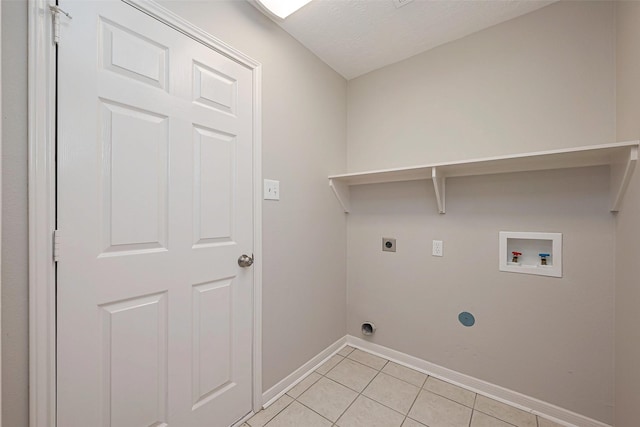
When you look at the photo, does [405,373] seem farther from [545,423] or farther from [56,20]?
[56,20]

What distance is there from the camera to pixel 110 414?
3.24 feet

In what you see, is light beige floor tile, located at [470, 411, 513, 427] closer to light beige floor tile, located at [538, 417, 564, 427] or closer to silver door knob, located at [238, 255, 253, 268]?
light beige floor tile, located at [538, 417, 564, 427]

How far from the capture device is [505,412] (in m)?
1.51

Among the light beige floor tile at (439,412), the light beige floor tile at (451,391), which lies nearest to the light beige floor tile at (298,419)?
the light beige floor tile at (439,412)

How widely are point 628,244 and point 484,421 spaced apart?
1196mm

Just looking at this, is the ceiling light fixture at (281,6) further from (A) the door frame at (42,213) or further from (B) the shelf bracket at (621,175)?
(B) the shelf bracket at (621,175)

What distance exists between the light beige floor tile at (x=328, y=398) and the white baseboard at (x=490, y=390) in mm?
527

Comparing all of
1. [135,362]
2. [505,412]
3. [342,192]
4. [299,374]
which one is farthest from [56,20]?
[505,412]

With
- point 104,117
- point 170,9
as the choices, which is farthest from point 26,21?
point 170,9

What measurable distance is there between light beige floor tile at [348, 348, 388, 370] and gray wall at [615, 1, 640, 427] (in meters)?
1.26

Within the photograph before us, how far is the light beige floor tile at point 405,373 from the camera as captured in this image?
70.5 inches

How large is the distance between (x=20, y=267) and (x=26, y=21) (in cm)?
80

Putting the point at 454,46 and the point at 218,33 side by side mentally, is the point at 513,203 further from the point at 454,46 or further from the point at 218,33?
the point at 218,33

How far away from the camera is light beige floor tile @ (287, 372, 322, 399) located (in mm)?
1671
